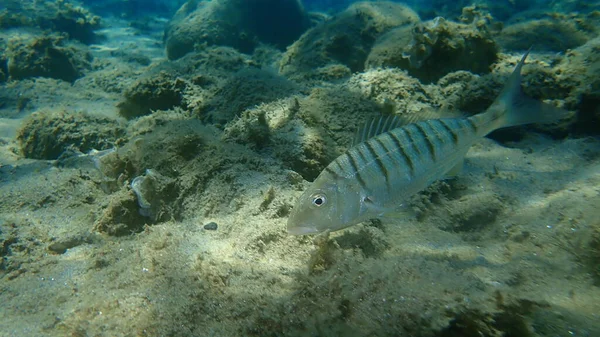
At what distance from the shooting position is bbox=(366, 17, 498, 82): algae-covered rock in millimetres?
5727

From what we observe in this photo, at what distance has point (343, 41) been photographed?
832 cm

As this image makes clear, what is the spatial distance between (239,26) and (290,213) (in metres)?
13.0

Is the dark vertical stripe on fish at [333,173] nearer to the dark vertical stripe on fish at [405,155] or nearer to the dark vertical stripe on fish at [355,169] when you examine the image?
the dark vertical stripe on fish at [355,169]

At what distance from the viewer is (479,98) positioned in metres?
4.66

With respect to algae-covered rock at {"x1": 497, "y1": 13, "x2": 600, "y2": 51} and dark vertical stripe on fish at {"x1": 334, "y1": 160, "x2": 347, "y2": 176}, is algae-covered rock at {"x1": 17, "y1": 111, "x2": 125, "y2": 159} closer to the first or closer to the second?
dark vertical stripe on fish at {"x1": 334, "y1": 160, "x2": 347, "y2": 176}

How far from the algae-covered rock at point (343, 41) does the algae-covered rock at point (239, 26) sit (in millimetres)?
5195

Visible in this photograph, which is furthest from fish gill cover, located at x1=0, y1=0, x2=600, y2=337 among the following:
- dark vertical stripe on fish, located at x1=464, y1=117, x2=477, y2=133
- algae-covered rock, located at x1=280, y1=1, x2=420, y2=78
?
algae-covered rock, located at x1=280, y1=1, x2=420, y2=78

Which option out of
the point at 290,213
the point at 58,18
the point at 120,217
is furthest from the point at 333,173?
the point at 58,18

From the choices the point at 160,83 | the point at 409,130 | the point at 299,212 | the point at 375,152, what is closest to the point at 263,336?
the point at 299,212

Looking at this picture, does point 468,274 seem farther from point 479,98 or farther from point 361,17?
point 361,17

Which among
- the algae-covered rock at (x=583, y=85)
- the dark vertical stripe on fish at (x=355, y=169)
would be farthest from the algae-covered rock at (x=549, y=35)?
the dark vertical stripe on fish at (x=355, y=169)

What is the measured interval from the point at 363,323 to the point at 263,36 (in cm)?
1409

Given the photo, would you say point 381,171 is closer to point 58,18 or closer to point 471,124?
point 471,124

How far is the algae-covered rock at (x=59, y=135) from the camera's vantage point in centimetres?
503
